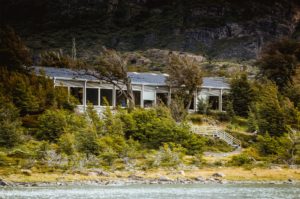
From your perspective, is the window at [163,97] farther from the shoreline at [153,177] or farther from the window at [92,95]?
the shoreline at [153,177]

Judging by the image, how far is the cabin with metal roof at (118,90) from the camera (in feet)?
254

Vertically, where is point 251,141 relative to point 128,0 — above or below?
below

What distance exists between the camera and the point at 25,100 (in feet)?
225

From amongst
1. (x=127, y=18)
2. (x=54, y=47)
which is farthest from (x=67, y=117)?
(x=127, y=18)

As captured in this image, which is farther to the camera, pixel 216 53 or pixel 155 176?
pixel 216 53

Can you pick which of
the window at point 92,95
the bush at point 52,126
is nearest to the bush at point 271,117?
the bush at point 52,126

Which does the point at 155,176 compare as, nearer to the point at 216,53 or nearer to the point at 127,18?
the point at 216,53

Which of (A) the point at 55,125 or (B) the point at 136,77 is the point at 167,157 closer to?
(A) the point at 55,125

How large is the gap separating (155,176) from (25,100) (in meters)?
18.3

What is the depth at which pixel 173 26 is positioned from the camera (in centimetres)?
17775

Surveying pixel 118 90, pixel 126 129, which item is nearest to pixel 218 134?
pixel 126 129

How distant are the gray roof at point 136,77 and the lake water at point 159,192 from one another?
28.7 m

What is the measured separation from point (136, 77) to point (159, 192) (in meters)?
38.3

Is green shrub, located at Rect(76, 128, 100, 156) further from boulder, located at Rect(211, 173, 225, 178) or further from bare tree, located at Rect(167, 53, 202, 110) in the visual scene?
bare tree, located at Rect(167, 53, 202, 110)
